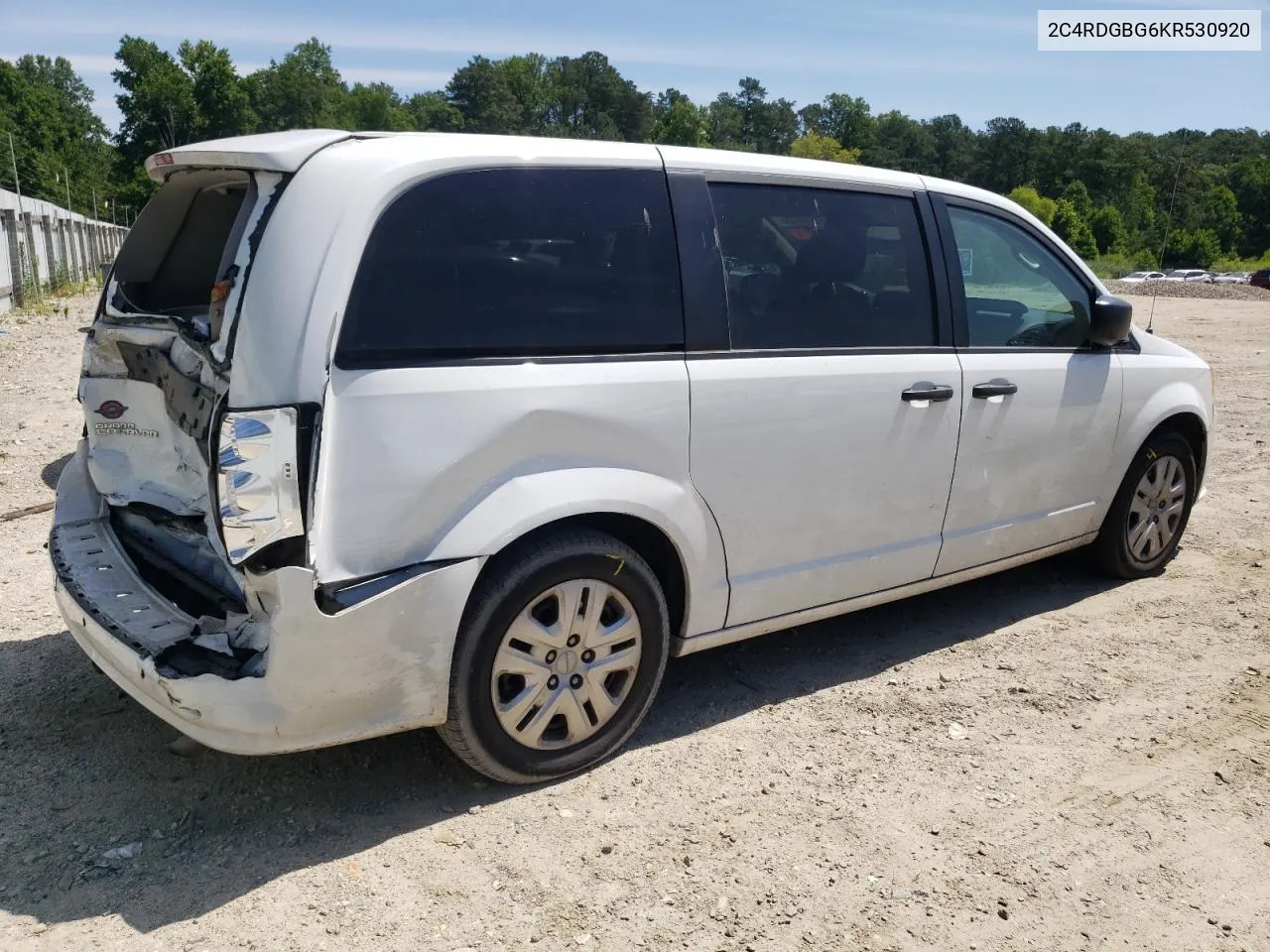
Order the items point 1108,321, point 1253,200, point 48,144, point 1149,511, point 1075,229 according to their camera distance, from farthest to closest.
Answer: point 1253,200
point 1075,229
point 48,144
point 1149,511
point 1108,321

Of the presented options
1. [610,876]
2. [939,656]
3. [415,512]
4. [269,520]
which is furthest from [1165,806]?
[269,520]

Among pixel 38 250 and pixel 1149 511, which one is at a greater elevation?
pixel 38 250

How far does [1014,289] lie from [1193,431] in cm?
160

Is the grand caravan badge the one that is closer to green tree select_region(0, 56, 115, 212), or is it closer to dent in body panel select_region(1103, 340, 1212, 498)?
dent in body panel select_region(1103, 340, 1212, 498)

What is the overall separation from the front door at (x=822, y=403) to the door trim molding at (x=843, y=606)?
4cm

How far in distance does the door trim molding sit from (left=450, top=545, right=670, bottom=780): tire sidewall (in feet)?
0.60

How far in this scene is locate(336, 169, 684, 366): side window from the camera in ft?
9.14

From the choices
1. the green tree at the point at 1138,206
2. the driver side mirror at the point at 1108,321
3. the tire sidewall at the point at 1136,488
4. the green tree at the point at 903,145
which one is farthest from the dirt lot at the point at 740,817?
the green tree at the point at 903,145

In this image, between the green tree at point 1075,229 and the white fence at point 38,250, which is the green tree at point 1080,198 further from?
the white fence at point 38,250

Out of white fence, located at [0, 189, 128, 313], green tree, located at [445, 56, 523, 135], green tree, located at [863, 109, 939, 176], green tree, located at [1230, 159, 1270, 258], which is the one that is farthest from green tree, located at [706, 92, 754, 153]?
white fence, located at [0, 189, 128, 313]

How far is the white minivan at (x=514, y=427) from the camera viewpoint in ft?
8.85

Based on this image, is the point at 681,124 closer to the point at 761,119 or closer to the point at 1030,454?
the point at 761,119

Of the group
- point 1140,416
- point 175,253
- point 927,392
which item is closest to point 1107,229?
point 1140,416

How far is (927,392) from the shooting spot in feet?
12.9
